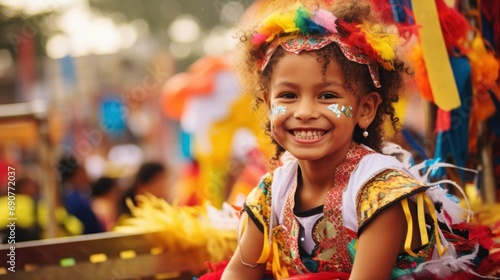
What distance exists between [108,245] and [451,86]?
1.30 metres

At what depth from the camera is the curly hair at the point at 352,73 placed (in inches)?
72.8

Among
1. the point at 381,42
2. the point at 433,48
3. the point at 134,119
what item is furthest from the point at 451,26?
the point at 134,119

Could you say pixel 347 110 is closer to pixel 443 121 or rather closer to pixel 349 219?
pixel 349 219

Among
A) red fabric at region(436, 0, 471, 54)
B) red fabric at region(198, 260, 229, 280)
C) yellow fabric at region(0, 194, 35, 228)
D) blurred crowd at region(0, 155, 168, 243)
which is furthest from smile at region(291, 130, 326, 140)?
blurred crowd at region(0, 155, 168, 243)

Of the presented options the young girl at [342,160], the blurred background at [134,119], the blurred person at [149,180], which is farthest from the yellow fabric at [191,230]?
the blurred person at [149,180]

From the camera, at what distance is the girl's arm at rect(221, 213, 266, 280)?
2066 millimetres

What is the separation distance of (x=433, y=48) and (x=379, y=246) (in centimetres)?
93

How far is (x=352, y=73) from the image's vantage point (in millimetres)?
1857

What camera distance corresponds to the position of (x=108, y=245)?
269cm

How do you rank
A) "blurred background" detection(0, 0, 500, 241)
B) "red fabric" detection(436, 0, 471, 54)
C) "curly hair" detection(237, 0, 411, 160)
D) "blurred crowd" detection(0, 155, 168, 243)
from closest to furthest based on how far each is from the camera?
"curly hair" detection(237, 0, 411, 160)
"red fabric" detection(436, 0, 471, 54)
"blurred background" detection(0, 0, 500, 241)
"blurred crowd" detection(0, 155, 168, 243)

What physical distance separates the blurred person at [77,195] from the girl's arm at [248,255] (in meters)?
3.58

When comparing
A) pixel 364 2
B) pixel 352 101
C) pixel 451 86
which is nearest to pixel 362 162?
pixel 352 101

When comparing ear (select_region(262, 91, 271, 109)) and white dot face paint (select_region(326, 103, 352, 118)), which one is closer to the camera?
white dot face paint (select_region(326, 103, 352, 118))

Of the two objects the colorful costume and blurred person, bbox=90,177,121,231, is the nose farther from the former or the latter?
blurred person, bbox=90,177,121,231
